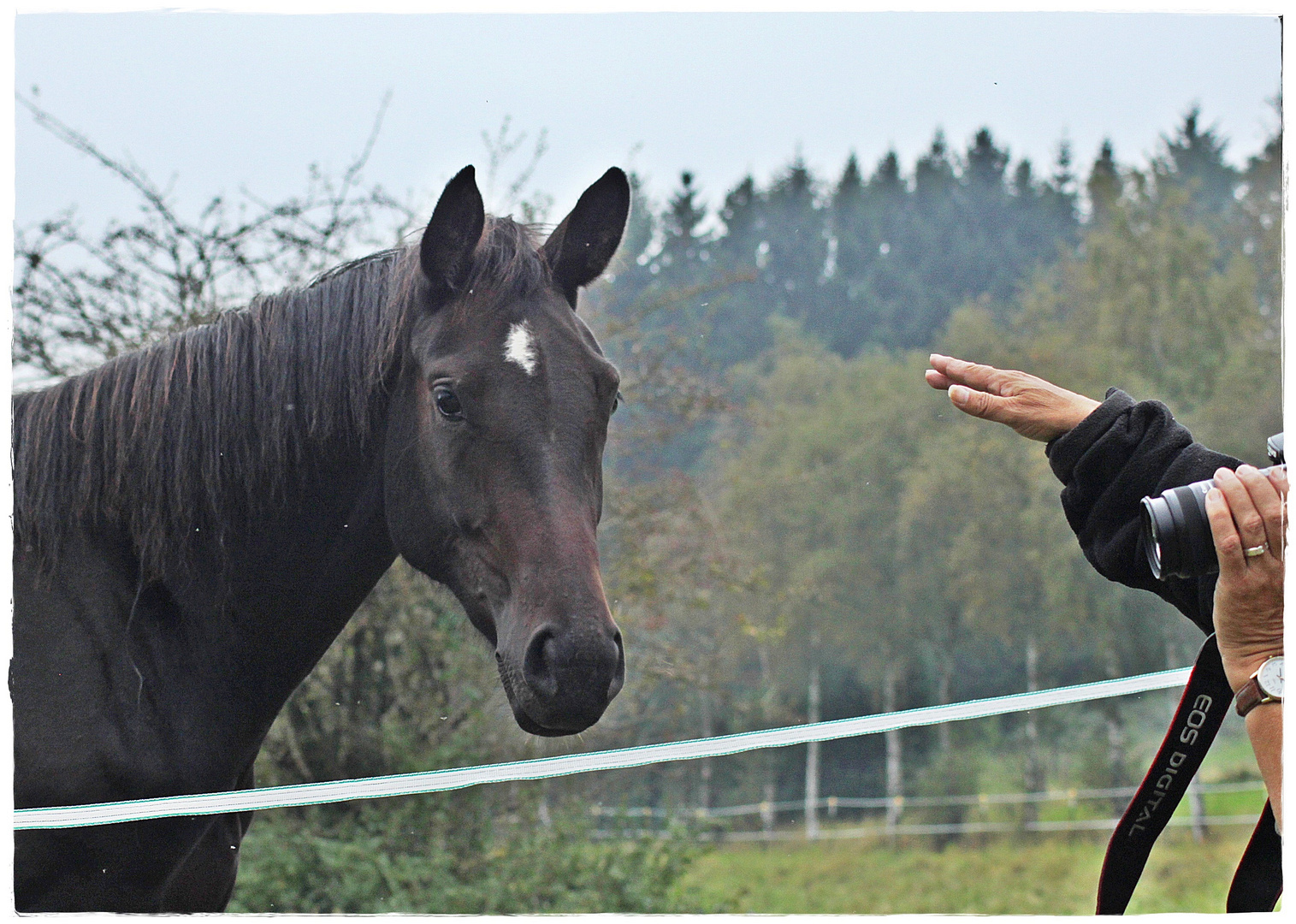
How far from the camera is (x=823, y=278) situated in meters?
25.8

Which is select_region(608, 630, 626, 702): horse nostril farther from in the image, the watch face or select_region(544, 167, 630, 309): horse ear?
the watch face

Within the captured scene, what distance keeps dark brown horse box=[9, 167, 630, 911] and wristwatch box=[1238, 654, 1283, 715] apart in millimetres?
1018

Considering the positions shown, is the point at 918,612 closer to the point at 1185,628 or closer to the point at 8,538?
the point at 1185,628

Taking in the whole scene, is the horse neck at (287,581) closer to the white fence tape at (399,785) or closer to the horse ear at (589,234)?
the white fence tape at (399,785)

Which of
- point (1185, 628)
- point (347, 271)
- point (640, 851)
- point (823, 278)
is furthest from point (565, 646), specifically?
point (823, 278)

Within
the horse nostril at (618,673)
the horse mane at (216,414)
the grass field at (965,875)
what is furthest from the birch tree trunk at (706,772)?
the horse nostril at (618,673)

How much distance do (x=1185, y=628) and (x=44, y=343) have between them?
15.5 m

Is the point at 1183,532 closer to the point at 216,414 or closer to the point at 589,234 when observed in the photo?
the point at 589,234

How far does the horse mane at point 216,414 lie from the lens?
6.64ft

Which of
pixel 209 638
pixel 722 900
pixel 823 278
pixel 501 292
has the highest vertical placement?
pixel 823 278

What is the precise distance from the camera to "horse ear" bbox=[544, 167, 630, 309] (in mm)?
2154

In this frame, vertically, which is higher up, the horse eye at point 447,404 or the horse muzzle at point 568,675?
the horse eye at point 447,404

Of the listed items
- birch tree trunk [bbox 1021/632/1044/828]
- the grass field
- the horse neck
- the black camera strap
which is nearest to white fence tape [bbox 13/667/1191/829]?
the horse neck

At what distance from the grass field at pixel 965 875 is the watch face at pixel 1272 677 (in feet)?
27.8
